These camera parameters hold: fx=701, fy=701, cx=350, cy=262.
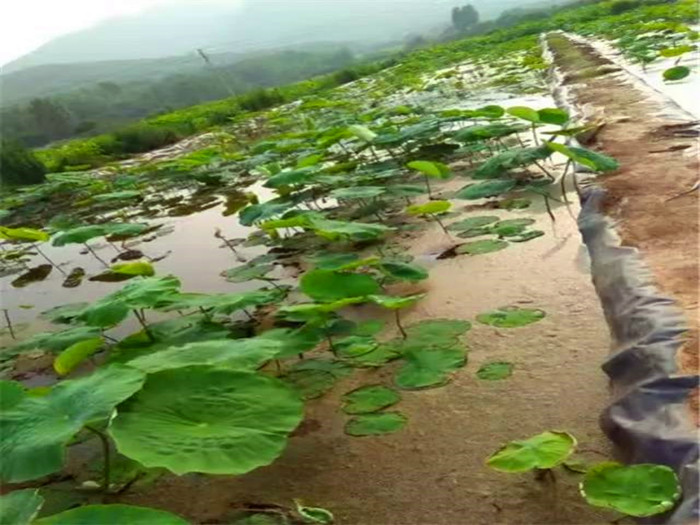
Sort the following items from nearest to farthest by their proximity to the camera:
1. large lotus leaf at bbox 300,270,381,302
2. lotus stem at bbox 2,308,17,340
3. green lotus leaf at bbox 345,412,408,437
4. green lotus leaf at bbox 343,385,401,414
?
1. green lotus leaf at bbox 345,412,408,437
2. green lotus leaf at bbox 343,385,401,414
3. large lotus leaf at bbox 300,270,381,302
4. lotus stem at bbox 2,308,17,340

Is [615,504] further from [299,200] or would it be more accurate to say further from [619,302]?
[299,200]

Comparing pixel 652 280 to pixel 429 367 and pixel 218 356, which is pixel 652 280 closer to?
pixel 429 367

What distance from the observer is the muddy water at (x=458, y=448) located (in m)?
1.54

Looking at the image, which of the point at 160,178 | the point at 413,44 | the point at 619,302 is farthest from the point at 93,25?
the point at 619,302

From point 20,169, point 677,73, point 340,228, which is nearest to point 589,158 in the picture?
point 340,228

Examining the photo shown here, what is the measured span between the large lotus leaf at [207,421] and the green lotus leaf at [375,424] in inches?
14.8

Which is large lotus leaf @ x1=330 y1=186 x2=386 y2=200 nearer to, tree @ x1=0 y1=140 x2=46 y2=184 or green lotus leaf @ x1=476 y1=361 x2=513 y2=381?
green lotus leaf @ x1=476 y1=361 x2=513 y2=381

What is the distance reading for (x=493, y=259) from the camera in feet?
9.84

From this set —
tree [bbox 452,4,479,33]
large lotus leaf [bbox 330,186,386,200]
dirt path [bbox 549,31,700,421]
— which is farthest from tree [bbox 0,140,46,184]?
tree [bbox 452,4,479,33]

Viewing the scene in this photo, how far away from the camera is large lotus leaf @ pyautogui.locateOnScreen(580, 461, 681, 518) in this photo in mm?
1300

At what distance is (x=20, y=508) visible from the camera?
1.31 metres

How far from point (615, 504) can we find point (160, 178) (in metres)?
6.68

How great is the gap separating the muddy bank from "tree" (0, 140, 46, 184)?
22.5 feet

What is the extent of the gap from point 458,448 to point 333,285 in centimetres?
79
